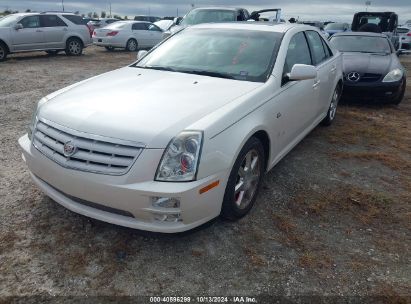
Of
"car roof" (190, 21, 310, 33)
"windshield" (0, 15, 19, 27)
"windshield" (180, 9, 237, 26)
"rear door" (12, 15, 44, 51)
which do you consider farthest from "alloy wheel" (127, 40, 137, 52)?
"car roof" (190, 21, 310, 33)

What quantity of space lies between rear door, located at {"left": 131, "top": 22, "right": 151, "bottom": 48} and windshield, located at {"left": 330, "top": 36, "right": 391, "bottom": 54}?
413 inches

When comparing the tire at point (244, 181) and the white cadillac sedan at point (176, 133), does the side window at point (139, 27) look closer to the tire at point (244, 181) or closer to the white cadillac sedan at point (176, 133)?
the white cadillac sedan at point (176, 133)

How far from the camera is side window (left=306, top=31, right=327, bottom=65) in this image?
4.80 m

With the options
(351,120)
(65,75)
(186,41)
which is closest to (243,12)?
(65,75)

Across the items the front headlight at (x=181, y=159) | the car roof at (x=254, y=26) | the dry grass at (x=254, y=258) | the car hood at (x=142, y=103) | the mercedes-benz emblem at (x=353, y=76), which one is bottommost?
the dry grass at (x=254, y=258)

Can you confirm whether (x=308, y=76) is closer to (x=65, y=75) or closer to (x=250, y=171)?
(x=250, y=171)

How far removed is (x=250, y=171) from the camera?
3262mm

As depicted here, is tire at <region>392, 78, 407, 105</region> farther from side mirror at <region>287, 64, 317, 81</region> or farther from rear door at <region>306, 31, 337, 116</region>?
side mirror at <region>287, 64, 317, 81</region>

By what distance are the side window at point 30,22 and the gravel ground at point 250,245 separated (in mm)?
9979

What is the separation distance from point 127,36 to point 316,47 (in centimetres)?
1295

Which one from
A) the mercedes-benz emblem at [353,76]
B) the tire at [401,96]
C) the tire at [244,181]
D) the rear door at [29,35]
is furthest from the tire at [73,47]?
the tire at [244,181]

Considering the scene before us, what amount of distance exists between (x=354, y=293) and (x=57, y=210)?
253cm

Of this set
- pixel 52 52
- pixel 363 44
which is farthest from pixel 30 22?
pixel 363 44

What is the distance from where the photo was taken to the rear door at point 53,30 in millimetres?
13047
